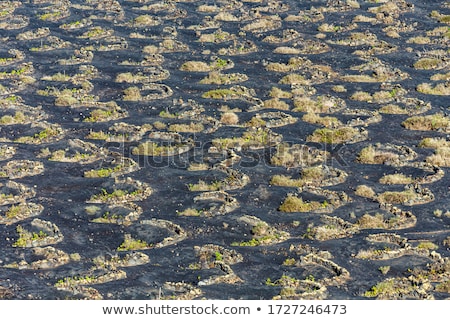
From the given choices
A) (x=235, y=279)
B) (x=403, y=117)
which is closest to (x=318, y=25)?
(x=403, y=117)

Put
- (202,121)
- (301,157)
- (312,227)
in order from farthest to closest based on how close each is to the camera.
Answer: (202,121) → (301,157) → (312,227)

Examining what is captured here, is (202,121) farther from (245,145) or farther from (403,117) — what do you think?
(403,117)
